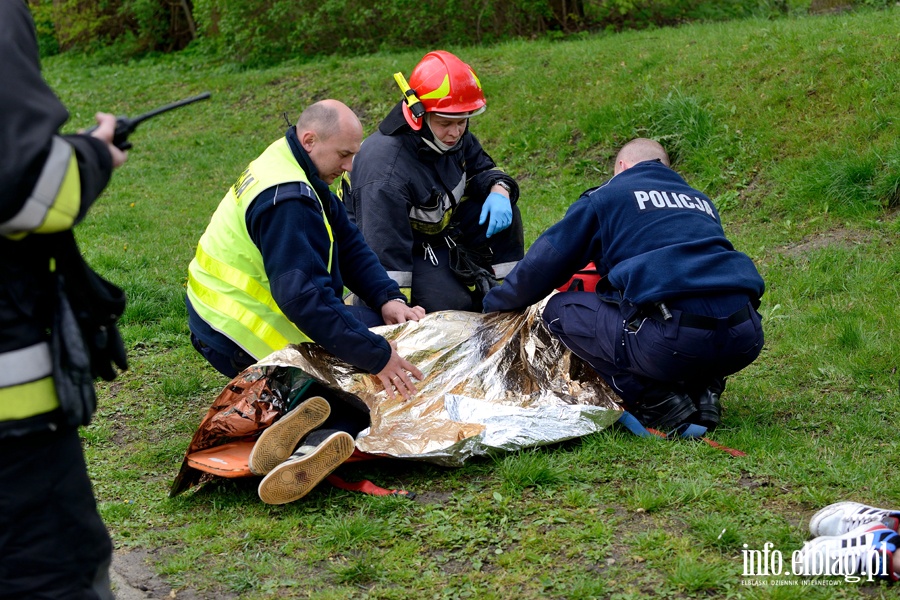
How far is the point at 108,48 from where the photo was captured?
19.5 meters

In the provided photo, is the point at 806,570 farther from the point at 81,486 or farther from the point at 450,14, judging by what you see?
the point at 450,14

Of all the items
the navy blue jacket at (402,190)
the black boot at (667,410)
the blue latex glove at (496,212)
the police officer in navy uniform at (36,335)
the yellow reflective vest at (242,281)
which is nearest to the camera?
the police officer in navy uniform at (36,335)

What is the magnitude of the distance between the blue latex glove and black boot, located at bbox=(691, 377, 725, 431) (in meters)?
1.66

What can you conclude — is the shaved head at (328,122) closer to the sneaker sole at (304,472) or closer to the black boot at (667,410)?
the sneaker sole at (304,472)

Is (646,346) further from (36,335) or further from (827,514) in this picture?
(36,335)

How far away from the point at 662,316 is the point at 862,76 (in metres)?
4.94

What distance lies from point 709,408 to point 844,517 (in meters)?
1.22

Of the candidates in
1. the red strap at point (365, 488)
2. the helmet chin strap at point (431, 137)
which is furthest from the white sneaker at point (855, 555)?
the helmet chin strap at point (431, 137)

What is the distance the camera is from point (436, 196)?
5332 mm

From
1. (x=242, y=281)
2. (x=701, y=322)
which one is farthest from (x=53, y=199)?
(x=701, y=322)

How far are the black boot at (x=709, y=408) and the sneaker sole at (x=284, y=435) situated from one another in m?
1.67

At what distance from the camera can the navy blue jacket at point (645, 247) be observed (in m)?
3.93

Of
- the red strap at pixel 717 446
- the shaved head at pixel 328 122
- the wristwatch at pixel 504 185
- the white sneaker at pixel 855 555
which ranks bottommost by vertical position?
the red strap at pixel 717 446

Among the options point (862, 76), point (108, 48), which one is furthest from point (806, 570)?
point (108, 48)
